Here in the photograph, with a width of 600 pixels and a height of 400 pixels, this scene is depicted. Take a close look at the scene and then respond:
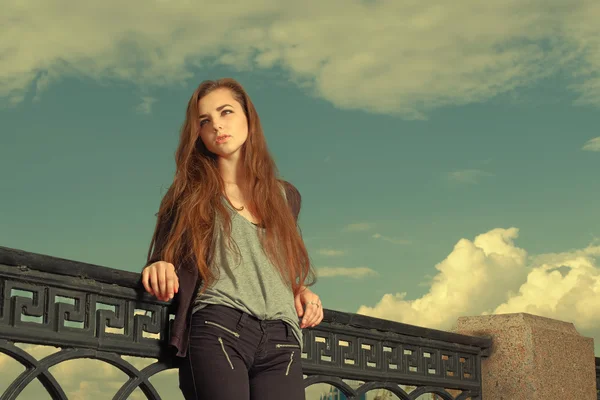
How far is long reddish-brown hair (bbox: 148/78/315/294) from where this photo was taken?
141 inches

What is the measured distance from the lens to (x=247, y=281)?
11.5 feet

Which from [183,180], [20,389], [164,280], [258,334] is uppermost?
[183,180]

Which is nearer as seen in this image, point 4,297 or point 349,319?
point 4,297

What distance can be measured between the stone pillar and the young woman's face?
274cm

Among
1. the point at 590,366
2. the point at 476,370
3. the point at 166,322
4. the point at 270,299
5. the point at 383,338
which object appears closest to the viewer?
the point at 270,299

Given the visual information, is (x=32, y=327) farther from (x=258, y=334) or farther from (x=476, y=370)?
(x=476, y=370)

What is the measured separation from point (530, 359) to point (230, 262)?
2870 mm

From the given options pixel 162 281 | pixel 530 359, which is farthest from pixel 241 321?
pixel 530 359

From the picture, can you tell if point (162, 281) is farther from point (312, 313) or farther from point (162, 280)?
point (312, 313)

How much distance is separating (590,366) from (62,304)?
418cm

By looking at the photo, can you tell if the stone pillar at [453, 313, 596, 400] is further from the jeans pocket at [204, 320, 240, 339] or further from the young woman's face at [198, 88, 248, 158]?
the jeans pocket at [204, 320, 240, 339]

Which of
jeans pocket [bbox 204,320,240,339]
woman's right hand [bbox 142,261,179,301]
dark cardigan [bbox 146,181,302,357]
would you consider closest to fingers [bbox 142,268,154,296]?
woman's right hand [bbox 142,261,179,301]

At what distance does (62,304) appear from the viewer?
345 centimetres

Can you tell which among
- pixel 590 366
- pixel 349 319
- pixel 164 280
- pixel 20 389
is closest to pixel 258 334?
pixel 164 280
